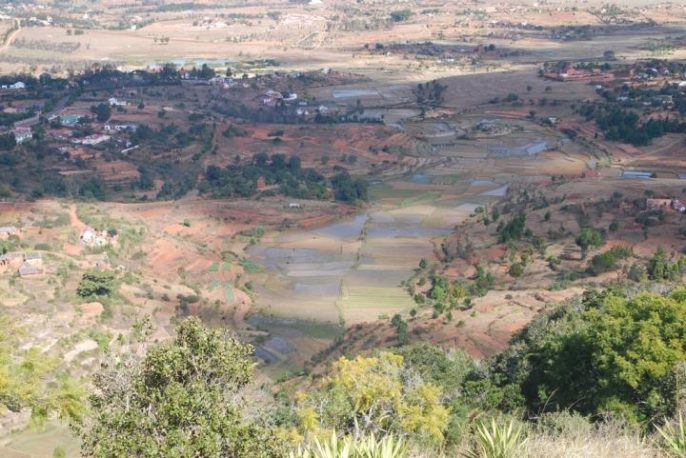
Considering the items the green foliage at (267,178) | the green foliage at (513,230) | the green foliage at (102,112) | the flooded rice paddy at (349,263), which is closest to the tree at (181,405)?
the flooded rice paddy at (349,263)

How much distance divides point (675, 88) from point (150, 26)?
98.0 m

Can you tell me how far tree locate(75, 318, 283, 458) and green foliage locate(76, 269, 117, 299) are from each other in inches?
888

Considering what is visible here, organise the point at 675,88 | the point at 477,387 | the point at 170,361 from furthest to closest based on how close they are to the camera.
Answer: the point at 675,88 < the point at 477,387 < the point at 170,361

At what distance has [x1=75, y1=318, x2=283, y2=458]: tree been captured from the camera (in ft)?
35.0

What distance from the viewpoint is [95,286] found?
33688 millimetres

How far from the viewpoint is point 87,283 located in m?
33.7

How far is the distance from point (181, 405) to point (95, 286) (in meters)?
24.1

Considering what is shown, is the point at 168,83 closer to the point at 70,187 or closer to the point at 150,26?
the point at 70,187

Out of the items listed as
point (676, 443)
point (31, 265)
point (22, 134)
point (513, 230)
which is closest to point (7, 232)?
point (31, 265)

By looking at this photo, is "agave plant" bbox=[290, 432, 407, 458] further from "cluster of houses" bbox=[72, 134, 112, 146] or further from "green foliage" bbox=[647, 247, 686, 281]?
"cluster of houses" bbox=[72, 134, 112, 146]

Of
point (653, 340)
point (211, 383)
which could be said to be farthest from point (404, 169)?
→ point (211, 383)

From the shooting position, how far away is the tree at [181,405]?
10680 millimetres

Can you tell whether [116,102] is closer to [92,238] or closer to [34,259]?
[92,238]

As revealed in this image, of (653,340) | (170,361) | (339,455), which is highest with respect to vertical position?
(170,361)
